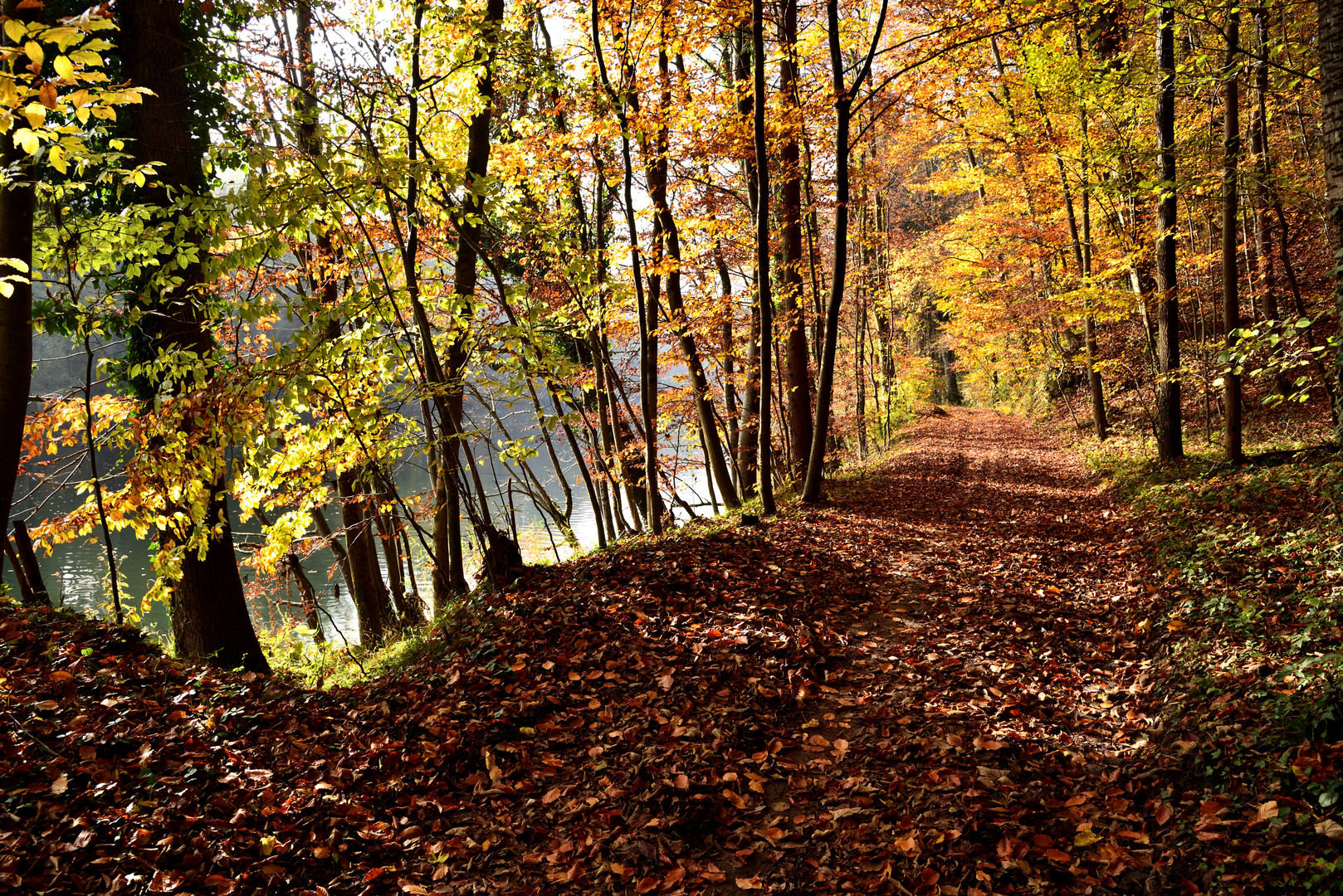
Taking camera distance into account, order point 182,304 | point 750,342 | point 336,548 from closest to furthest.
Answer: point 182,304 → point 336,548 → point 750,342

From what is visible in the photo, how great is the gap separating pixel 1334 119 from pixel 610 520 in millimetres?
11009

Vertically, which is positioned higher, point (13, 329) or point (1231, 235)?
point (1231, 235)

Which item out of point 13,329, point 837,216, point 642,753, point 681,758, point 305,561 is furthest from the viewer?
point 305,561

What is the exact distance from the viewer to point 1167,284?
9430 mm

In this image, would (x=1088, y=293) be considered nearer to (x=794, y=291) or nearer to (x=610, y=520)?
(x=794, y=291)

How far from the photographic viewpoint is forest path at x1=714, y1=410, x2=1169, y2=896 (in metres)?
3.06

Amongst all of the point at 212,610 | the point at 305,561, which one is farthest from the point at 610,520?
the point at 305,561

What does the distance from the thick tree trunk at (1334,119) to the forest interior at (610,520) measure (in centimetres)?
3

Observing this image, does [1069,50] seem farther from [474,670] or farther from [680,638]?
[474,670]

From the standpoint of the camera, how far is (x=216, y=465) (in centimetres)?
520

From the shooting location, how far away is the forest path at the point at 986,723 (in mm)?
3057

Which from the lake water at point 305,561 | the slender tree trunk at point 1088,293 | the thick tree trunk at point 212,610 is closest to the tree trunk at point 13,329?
the thick tree trunk at point 212,610

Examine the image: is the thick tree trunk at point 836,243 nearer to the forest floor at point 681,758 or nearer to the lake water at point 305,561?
the lake water at point 305,561

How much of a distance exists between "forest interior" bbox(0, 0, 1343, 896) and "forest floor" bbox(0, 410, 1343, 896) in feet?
0.09
